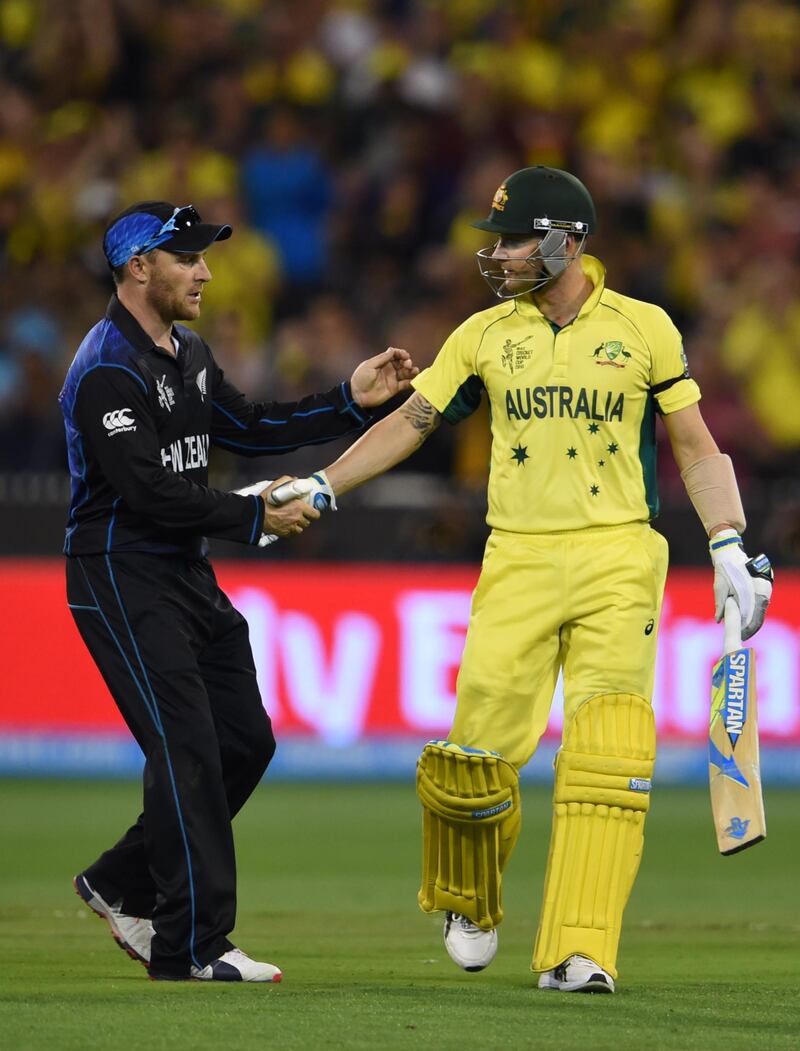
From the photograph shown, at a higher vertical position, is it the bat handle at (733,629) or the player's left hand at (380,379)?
the player's left hand at (380,379)

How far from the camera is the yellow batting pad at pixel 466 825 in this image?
5.57 metres

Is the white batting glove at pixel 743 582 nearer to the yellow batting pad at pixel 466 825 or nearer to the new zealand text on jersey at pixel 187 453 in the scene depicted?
the yellow batting pad at pixel 466 825

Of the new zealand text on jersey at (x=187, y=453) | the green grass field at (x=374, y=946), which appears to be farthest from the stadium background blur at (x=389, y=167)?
the new zealand text on jersey at (x=187, y=453)

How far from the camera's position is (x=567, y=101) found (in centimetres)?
1356

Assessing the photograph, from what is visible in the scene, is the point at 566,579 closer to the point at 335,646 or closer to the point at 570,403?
the point at 570,403

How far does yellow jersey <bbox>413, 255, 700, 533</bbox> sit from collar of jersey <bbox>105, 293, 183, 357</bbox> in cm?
98

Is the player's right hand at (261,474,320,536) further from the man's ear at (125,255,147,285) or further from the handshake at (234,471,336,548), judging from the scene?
the man's ear at (125,255,147,285)

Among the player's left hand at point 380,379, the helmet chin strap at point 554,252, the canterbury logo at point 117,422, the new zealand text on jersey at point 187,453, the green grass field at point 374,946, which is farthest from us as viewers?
the player's left hand at point 380,379

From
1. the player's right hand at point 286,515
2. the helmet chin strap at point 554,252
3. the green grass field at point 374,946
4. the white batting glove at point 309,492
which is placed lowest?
the green grass field at point 374,946

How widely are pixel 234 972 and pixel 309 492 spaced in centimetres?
144

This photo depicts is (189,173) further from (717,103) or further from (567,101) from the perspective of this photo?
(717,103)

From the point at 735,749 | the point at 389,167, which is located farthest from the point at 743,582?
the point at 389,167

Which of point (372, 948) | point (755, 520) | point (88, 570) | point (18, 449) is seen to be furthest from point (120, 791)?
point (88, 570)

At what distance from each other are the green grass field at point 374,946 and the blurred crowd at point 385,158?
290cm
